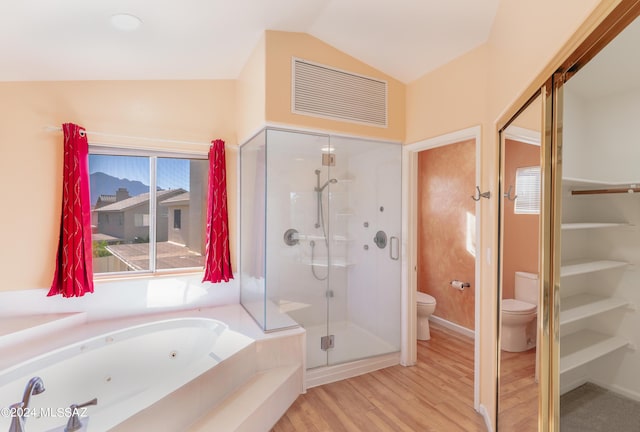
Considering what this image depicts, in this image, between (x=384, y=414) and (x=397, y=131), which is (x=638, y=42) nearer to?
(x=397, y=131)

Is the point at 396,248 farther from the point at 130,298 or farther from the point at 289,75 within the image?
the point at 130,298

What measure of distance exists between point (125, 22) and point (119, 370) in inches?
92.9

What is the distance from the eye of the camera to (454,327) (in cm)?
368

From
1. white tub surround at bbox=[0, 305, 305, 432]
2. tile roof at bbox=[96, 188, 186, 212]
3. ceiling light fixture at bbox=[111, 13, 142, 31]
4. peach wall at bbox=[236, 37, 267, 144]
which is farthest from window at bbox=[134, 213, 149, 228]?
ceiling light fixture at bbox=[111, 13, 142, 31]

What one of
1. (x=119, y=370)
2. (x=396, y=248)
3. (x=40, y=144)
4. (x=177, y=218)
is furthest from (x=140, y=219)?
(x=396, y=248)

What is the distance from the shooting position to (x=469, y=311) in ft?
11.5

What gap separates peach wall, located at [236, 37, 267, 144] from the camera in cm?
242

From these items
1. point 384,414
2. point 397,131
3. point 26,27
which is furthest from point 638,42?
point 26,27

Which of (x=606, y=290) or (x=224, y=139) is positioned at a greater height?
(x=224, y=139)

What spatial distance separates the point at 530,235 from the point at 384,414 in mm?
1536

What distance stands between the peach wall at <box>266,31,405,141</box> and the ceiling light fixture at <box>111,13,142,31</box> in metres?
0.85

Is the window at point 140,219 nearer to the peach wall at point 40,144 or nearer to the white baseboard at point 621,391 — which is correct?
the peach wall at point 40,144

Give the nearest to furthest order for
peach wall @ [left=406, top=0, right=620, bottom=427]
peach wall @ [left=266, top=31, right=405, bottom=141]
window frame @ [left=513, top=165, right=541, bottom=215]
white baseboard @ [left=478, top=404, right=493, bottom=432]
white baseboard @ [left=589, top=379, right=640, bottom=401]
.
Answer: white baseboard @ [left=589, top=379, right=640, bottom=401]
peach wall @ [left=406, top=0, right=620, bottom=427]
window frame @ [left=513, top=165, right=541, bottom=215]
white baseboard @ [left=478, top=404, right=493, bottom=432]
peach wall @ [left=266, top=31, right=405, bottom=141]

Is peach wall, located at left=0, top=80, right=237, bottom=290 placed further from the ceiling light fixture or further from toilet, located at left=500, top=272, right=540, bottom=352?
toilet, located at left=500, top=272, right=540, bottom=352
